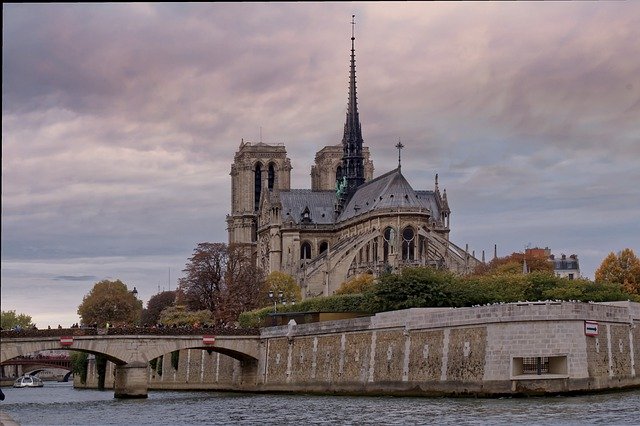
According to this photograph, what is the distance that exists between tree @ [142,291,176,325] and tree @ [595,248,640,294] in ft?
217

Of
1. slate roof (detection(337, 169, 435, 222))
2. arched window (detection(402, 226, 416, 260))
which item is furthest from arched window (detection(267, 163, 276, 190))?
arched window (detection(402, 226, 416, 260))

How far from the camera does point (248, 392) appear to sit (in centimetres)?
7338

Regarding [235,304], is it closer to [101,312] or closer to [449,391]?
[101,312]

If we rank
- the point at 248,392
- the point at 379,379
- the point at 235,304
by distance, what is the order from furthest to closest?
the point at 235,304 < the point at 248,392 < the point at 379,379

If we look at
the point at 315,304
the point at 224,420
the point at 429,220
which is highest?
the point at 429,220

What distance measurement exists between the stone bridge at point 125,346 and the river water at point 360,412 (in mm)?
8264

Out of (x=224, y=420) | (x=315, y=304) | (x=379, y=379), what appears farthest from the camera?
(x=315, y=304)

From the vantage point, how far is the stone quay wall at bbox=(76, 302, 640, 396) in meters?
49.8

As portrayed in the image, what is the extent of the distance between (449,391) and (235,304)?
198 ft

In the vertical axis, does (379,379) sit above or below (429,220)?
below

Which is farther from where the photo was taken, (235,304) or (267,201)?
(267,201)

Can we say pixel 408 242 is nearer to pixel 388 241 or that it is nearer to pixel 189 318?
pixel 388 241

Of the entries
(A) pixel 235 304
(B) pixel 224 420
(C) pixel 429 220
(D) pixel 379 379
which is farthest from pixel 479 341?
(C) pixel 429 220

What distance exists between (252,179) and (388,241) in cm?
5096
